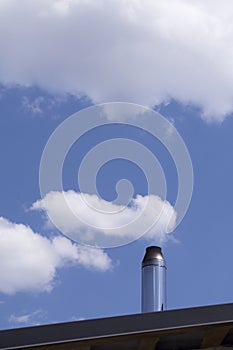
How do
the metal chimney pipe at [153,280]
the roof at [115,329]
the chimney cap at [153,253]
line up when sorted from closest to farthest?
the roof at [115,329] < the metal chimney pipe at [153,280] < the chimney cap at [153,253]

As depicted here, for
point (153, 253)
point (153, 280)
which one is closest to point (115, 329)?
point (153, 280)

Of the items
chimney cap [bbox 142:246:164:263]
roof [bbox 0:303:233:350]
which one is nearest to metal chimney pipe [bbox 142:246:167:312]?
chimney cap [bbox 142:246:164:263]

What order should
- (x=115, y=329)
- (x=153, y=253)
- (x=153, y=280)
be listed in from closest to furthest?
1. (x=115, y=329)
2. (x=153, y=280)
3. (x=153, y=253)

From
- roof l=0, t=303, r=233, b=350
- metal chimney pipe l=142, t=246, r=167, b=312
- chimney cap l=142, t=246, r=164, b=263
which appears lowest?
roof l=0, t=303, r=233, b=350

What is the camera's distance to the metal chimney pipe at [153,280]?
5480 millimetres

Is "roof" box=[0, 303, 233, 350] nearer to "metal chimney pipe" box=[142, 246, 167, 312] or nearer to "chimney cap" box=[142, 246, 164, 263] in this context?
"metal chimney pipe" box=[142, 246, 167, 312]

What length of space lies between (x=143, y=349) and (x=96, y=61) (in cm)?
1042

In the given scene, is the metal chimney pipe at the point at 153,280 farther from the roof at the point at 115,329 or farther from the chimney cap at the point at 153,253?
the roof at the point at 115,329

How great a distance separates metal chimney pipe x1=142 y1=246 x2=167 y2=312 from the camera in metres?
5.48

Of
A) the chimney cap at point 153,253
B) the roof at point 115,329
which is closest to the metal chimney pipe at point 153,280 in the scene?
the chimney cap at point 153,253

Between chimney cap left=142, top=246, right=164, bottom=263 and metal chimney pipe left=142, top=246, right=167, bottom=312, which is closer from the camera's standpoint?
metal chimney pipe left=142, top=246, right=167, bottom=312

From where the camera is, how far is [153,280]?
5.74 metres

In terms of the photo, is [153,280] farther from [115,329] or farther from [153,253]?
[115,329]

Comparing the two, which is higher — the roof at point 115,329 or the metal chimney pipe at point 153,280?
the metal chimney pipe at point 153,280
